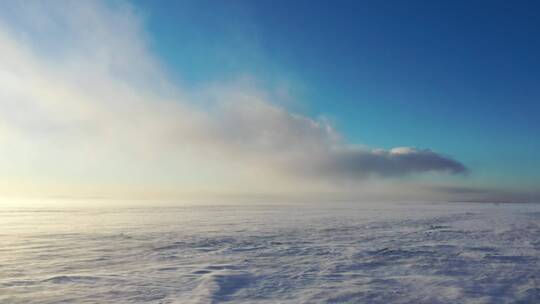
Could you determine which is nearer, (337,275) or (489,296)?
(489,296)

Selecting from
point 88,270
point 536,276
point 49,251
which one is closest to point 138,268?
point 88,270

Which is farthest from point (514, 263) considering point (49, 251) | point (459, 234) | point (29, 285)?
point (49, 251)

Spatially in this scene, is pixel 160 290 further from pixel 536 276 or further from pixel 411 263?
pixel 536 276

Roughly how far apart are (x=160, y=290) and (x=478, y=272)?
719cm

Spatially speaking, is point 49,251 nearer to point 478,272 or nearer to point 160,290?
point 160,290

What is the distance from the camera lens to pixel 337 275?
941 cm

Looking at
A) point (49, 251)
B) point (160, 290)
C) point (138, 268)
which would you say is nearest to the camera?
point (160, 290)

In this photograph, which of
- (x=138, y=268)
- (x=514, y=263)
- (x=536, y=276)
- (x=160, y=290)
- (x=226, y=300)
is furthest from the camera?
(x=514, y=263)

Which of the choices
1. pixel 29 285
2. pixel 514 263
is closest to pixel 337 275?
pixel 514 263

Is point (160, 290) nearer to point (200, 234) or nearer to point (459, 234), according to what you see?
point (200, 234)

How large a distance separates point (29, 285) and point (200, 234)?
32.3 ft

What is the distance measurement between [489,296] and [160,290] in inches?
242

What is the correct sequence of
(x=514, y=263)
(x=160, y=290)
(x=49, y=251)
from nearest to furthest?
(x=160, y=290), (x=514, y=263), (x=49, y=251)

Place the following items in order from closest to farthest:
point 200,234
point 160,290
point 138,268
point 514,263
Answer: point 160,290 < point 138,268 < point 514,263 < point 200,234
